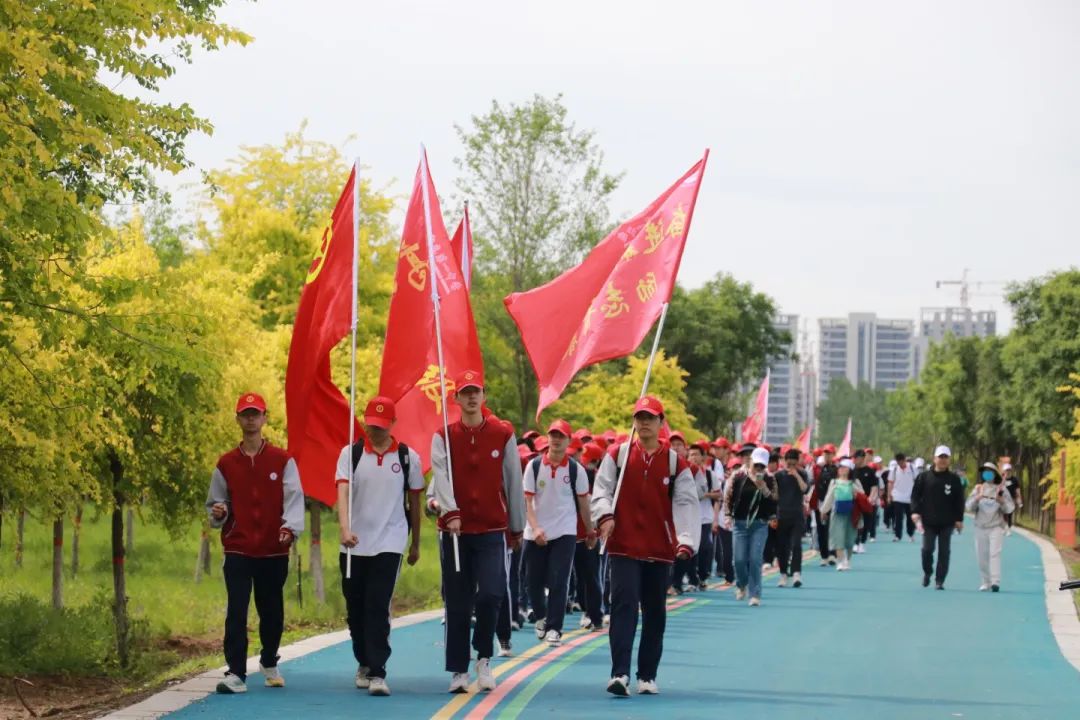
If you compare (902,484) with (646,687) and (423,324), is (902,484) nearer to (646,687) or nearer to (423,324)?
(423,324)

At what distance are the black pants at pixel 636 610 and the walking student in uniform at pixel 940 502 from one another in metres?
13.1

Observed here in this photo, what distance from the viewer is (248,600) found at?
1277cm

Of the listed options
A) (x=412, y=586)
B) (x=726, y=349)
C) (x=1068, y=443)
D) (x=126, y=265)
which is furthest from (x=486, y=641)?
(x=726, y=349)

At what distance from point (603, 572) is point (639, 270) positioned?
277 inches

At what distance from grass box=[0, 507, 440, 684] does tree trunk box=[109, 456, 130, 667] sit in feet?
0.44

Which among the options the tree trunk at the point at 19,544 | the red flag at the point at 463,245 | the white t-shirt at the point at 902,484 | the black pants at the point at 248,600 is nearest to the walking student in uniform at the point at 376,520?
the black pants at the point at 248,600

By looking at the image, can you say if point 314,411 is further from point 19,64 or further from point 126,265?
point 126,265

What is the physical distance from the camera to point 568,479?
1738 centimetres

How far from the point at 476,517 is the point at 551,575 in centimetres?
422

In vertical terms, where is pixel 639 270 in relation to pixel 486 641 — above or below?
above

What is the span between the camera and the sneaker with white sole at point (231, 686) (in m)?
12.4

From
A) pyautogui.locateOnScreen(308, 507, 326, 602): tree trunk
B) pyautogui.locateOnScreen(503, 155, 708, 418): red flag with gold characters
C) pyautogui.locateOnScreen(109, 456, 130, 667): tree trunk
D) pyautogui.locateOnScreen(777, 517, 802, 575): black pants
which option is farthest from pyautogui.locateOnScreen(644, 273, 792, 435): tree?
pyautogui.locateOnScreen(503, 155, 708, 418): red flag with gold characters

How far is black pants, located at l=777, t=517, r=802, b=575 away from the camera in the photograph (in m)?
26.8

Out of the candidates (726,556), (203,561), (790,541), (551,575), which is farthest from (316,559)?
(551,575)
